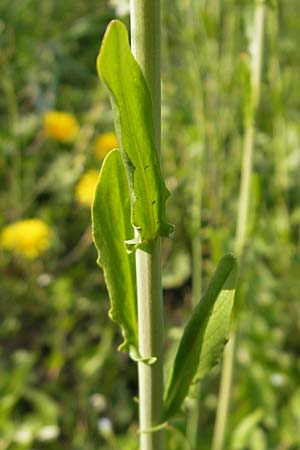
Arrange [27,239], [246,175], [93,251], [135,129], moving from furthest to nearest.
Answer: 1. [93,251]
2. [27,239]
3. [246,175]
4. [135,129]

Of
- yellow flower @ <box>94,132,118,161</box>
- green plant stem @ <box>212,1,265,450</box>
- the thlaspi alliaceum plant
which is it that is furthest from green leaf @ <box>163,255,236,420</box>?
yellow flower @ <box>94,132,118,161</box>

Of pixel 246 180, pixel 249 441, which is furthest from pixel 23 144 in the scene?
pixel 246 180

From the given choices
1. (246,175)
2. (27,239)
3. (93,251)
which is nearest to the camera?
(246,175)

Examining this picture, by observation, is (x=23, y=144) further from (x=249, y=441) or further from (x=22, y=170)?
(x=249, y=441)

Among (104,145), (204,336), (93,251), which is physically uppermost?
(104,145)

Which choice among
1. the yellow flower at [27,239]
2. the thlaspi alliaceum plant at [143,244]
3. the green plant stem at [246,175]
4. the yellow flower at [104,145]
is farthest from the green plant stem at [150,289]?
the yellow flower at [104,145]

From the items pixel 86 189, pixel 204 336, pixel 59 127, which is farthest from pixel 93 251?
pixel 204 336

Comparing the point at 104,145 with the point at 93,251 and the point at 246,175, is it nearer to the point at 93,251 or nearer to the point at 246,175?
the point at 93,251

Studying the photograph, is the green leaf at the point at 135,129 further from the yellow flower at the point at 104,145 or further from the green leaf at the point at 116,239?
the yellow flower at the point at 104,145
